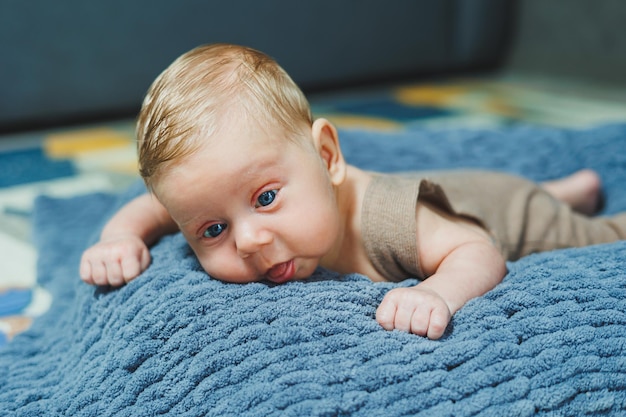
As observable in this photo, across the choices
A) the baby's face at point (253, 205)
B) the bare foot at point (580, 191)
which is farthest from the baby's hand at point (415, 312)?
the bare foot at point (580, 191)

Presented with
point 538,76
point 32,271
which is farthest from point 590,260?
point 538,76

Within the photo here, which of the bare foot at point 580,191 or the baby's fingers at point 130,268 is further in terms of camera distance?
the bare foot at point 580,191

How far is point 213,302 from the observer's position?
2.28 feet

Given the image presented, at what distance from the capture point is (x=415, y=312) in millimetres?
660

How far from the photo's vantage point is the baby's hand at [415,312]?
0.65 meters

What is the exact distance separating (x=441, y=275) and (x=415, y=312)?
99 mm

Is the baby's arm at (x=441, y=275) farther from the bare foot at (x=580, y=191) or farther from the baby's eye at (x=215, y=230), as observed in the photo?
the bare foot at (x=580, y=191)

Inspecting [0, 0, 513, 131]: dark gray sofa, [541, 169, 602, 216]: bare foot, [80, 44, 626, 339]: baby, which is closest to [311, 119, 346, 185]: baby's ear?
[80, 44, 626, 339]: baby

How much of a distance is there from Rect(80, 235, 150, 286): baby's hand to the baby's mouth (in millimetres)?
176

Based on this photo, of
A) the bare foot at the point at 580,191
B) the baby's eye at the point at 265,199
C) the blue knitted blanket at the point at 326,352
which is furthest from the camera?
the bare foot at the point at 580,191

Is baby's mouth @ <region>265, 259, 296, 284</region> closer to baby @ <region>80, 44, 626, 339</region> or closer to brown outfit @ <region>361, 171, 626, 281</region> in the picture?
baby @ <region>80, 44, 626, 339</region>

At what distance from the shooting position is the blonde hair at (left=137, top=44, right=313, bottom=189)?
0.70m

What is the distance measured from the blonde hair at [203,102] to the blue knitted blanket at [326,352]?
15cm

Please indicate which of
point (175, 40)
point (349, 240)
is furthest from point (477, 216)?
point (175, 40)
